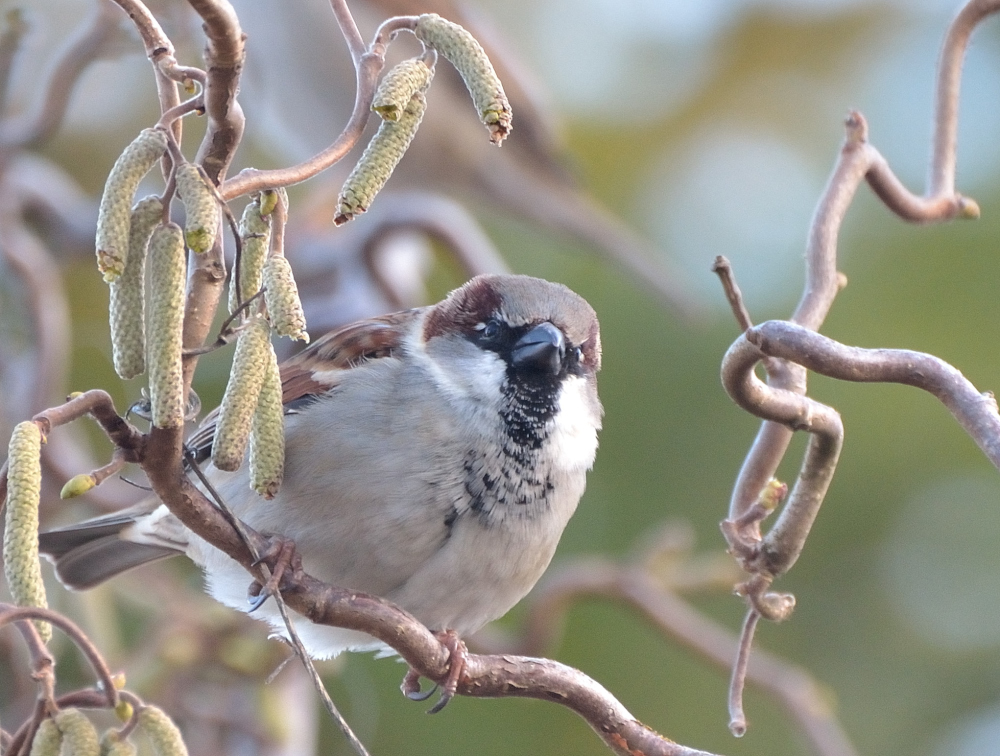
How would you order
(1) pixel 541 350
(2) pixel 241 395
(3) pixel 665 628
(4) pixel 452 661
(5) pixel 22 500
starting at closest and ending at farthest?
(5) pixel 22 500
(2) pixel 241 395
(4) pixel 452 661
(1) pixel 541 350
(3) pixel 665 628

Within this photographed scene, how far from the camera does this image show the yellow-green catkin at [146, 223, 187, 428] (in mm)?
929

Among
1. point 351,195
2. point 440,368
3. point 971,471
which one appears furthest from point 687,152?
point 351,195

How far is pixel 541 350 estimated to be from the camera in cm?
187

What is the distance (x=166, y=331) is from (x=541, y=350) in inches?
39.0

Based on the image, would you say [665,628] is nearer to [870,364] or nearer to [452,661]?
[452,661]

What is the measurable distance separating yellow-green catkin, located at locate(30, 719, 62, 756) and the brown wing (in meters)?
0.77

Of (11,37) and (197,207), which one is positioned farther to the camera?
(11,37)

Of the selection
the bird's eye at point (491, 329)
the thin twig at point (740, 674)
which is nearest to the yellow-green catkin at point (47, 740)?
the thin twig at point (740, 674)

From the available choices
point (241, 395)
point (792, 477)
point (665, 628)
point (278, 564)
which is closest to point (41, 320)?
point (278, 564)

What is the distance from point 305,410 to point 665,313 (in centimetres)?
213

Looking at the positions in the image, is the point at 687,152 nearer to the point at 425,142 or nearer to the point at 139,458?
the point at 425,142

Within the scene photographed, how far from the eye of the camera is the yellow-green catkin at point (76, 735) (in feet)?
3.46

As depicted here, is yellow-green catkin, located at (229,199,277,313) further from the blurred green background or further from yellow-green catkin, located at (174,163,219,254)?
the blurred green background

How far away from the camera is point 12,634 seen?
7.27ft
